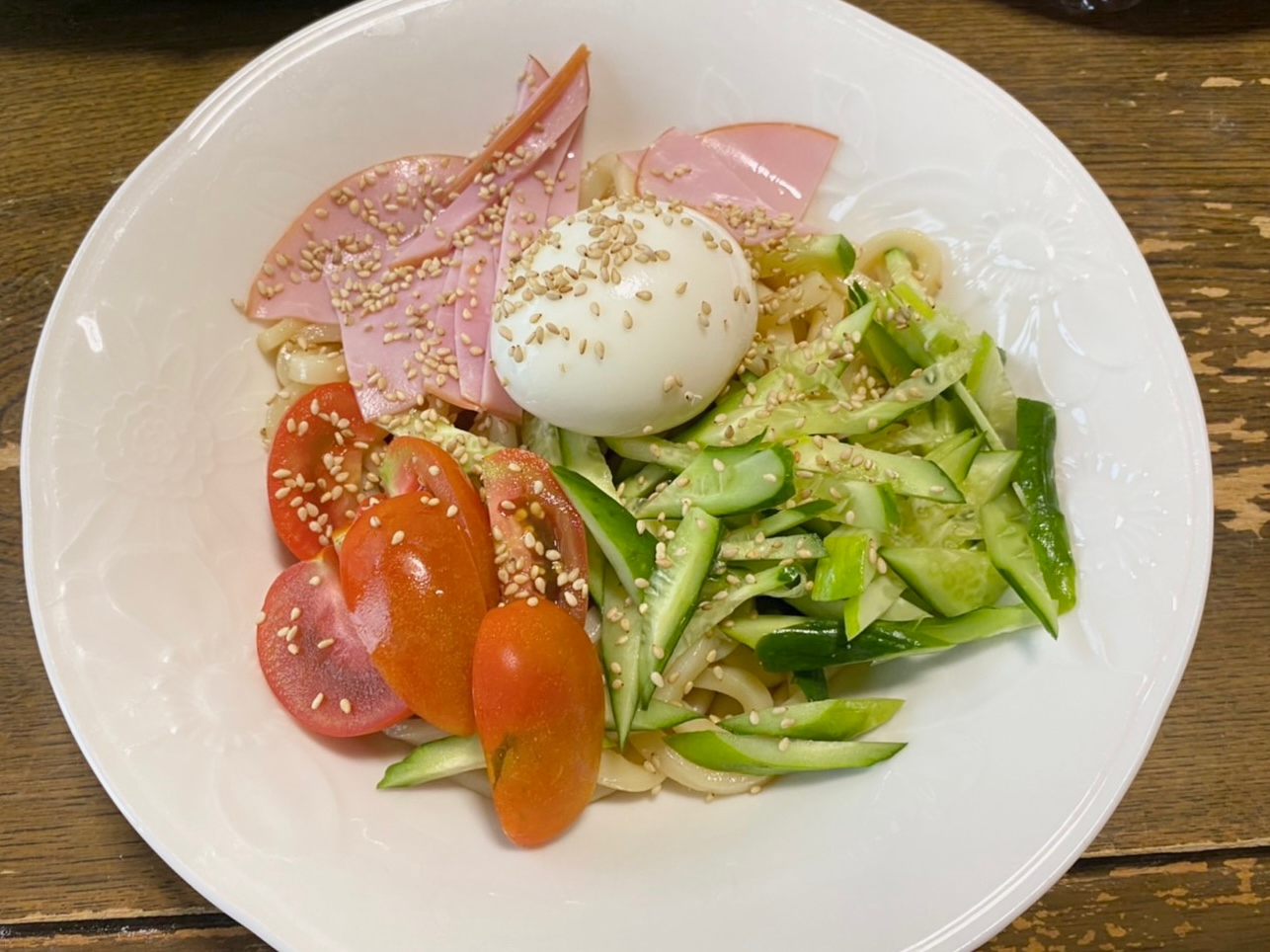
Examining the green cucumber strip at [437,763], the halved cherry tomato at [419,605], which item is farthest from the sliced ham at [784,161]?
the green cucumber strip at [437,763]

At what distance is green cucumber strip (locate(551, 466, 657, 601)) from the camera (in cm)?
149

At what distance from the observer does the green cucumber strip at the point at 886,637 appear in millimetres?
1499

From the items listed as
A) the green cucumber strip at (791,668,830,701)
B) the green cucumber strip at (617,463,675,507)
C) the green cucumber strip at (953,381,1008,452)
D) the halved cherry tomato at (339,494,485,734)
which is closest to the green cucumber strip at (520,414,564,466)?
the green cucumber strip at (617,463,675,507)

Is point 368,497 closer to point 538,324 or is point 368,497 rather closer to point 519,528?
point 519,528

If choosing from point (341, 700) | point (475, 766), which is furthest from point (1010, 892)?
point (341, 700)

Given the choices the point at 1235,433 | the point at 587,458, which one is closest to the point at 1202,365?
the point at 1235,433

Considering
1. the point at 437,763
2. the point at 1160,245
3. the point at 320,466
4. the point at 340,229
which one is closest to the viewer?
the point at 437,763

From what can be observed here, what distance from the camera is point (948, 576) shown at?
152cm

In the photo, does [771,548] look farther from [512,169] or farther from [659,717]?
[512,169]

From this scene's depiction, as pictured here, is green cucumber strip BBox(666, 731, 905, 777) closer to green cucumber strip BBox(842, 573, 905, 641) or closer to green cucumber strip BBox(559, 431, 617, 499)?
green cucumber strip BBox(842, 573, 905, 641)

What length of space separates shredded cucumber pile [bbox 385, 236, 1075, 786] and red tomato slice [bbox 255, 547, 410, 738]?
12cm

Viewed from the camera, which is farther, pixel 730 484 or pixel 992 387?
pixel 992 387

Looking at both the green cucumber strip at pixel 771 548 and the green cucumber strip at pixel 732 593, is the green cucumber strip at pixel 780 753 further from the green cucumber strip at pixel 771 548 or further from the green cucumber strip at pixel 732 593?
the green cucumber strip at pixel 771 548

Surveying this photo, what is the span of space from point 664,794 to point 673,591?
0.42 metres
